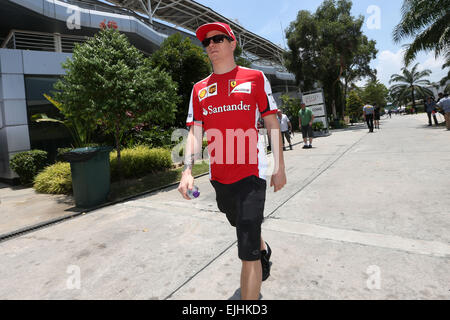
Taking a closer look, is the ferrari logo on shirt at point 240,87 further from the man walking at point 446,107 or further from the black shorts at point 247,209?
the man walking at point 446,107

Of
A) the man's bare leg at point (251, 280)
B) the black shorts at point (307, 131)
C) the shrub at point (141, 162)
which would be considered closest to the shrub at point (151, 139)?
the shrub at point (141, 162)

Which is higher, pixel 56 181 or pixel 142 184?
pixel 56 181

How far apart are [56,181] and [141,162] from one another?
7.54ft

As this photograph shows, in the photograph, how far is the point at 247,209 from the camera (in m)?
1.79

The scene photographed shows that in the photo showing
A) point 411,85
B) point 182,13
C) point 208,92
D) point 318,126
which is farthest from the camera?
point 411,85

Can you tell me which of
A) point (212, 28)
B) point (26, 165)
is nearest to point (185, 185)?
point (212, 28)

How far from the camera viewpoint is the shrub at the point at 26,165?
30.4 ft

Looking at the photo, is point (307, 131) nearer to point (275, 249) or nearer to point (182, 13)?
point (275, 249)

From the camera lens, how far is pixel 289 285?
7.30 feet

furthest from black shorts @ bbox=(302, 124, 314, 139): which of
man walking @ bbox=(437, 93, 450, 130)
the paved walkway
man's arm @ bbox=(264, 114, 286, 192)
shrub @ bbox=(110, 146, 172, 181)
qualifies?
man's arm @ bbox=(264, 114, 286, 192)

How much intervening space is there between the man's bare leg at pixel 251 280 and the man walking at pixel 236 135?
0.04 ft

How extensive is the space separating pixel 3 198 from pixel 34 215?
329cm
